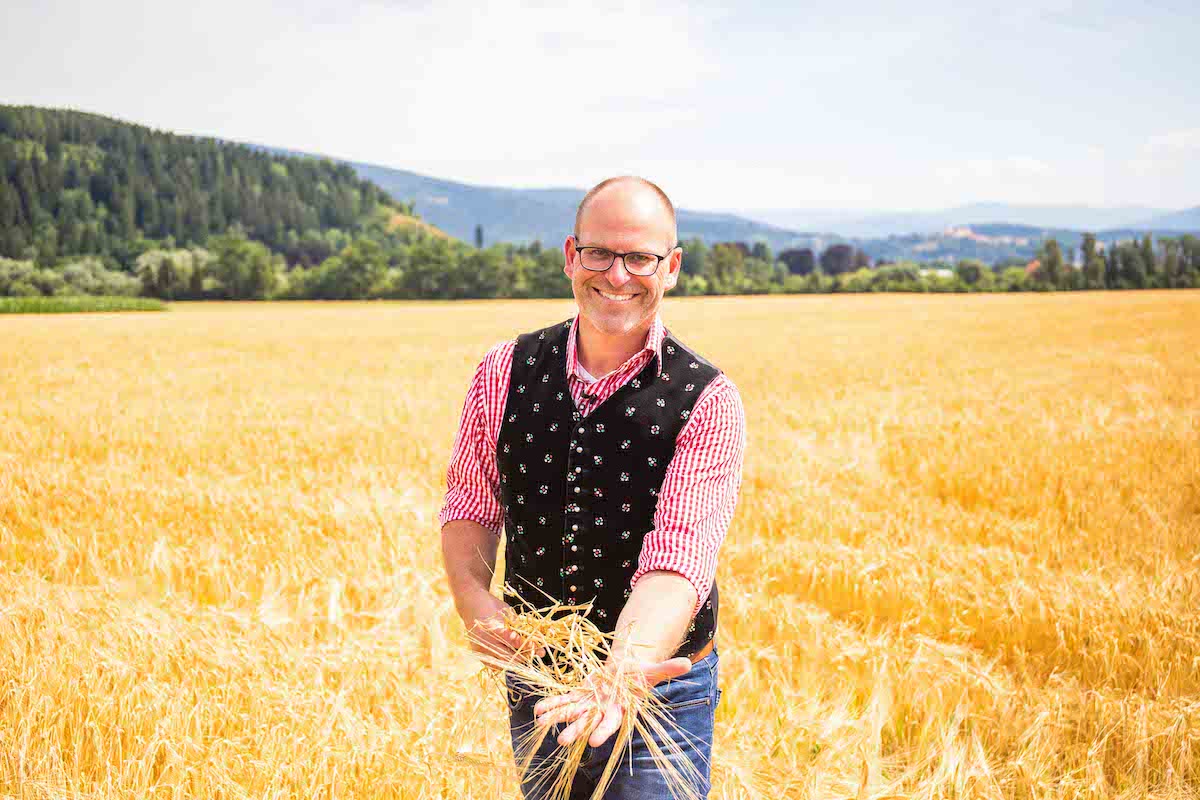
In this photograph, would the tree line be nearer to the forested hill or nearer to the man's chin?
the forested hill

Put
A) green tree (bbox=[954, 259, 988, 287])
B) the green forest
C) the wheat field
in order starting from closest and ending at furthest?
the wheat field
the green forest
green tree (bbox=[954, 259, 988, 287])

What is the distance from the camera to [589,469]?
6.07 ft

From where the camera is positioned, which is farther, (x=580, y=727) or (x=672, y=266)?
(x=672, y=266)

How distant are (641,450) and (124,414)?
9.31 meters

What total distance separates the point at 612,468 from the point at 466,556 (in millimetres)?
446

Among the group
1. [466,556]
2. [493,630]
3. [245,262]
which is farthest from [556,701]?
[245,262]

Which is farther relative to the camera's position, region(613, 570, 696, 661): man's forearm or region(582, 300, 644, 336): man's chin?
region(582, 300, 644, 336): man's chin

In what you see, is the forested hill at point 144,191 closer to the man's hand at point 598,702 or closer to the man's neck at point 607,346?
the man's neck at point 607,346

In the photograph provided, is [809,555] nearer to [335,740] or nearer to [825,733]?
[825,733]

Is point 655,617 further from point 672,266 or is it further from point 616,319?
point 672,266

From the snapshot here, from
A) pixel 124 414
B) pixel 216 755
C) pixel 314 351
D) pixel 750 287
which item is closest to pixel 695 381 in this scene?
pixel 216 755

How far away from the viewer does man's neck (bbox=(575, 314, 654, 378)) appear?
1.88m

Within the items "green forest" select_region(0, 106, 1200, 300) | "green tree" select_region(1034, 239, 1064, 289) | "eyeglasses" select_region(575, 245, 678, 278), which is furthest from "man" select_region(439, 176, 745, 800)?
"green tree" select_region(1034, 239, 1064, 289)

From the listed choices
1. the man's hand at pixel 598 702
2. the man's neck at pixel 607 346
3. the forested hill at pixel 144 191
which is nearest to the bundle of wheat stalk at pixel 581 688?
the man's hand at pixel 598 702
